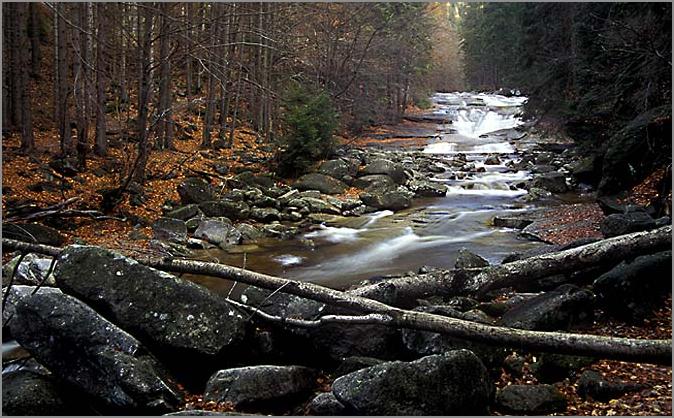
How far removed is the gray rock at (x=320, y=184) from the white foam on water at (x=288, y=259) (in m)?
6.49

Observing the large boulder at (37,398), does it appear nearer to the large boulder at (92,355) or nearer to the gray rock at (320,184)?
the large boulder at (92,355)

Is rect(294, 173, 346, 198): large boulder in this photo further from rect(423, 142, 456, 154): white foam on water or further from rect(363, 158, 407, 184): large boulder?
rect(423, 142, 456, 154): white foam on water

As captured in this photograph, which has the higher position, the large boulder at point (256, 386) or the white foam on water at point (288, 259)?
the large boulder at point (256, 386)

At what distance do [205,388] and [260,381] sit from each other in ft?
2.15

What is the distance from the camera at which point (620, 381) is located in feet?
16.8

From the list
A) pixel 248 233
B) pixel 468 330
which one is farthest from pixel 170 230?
pixel 468 330

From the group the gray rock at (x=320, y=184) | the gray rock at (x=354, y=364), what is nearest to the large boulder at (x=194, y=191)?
the gray rock at (x=320, y=184)

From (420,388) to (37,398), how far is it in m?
3.47

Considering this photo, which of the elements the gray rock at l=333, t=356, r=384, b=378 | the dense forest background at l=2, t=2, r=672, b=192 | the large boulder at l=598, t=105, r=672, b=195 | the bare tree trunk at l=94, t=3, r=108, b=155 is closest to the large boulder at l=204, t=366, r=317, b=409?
the gray rock at l=333, t=356, r=384, b=378

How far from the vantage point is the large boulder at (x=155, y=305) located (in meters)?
5.79

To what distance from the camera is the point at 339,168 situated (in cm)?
1998

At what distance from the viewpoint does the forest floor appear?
16.6 ft

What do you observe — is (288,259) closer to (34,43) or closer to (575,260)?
(575,260)

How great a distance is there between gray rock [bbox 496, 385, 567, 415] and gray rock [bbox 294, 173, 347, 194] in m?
13.5
